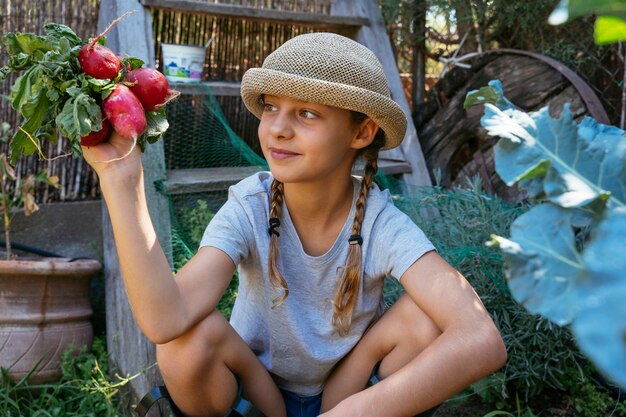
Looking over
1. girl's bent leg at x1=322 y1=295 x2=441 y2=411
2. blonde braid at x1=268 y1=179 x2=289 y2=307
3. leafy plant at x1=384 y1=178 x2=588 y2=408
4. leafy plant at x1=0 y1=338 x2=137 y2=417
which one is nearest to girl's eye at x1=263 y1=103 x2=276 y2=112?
blonde braid at x1=268 y1=179 x2=289 y2=307

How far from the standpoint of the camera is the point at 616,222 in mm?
854

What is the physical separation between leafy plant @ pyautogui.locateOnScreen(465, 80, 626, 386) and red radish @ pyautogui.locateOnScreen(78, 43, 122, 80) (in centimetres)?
81

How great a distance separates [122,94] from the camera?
65.3 inches

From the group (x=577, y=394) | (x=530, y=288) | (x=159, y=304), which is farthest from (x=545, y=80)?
(x=530, y=288)

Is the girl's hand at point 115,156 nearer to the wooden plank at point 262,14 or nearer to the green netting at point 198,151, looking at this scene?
the green netting at point 198,151

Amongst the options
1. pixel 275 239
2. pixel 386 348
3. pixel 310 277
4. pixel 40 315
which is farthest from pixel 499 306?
pixel 40 315

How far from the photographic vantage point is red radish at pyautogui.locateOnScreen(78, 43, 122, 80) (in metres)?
1.68

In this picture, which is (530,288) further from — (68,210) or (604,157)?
(68,210)

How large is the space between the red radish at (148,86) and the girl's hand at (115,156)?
0.11 meters

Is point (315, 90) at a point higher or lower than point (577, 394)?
higher

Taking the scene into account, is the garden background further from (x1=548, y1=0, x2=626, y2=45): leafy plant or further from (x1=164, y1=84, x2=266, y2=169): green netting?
(x1=548, y1=0, x2=626, y2=45): leafy plant

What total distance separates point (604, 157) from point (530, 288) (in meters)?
0.37

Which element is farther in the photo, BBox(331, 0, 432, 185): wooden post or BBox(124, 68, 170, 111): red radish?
BBox(331, 0, 432, 185): wooden post

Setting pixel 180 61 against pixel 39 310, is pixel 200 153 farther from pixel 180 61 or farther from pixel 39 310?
pixel 39 310
